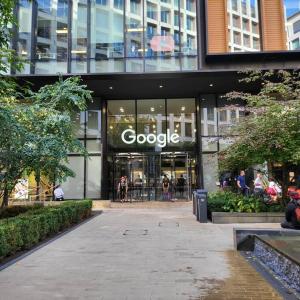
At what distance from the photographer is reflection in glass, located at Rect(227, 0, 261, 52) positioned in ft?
73.9

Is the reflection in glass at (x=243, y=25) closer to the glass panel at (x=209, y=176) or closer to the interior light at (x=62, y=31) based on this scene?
the glass panel at (x=209, y=176)

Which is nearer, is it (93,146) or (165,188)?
(165,188)

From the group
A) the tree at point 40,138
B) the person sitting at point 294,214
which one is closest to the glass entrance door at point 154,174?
the tree at point 40,138

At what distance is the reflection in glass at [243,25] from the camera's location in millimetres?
22516

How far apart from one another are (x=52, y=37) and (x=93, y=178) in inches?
339

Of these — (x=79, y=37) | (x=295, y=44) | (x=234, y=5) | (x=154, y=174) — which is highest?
(x=234, y=5)

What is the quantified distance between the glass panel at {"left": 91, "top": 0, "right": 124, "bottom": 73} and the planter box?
10976 millimetres

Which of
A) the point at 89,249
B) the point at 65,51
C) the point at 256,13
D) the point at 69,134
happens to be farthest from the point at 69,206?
the point at 256,13

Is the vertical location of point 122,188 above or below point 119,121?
below

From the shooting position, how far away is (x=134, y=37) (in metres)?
23.0

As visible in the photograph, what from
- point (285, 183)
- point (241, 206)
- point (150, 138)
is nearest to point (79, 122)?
point (150, 138)

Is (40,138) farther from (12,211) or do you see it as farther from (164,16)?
(164,16)

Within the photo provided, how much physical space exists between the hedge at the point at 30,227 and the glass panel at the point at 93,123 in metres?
10.5

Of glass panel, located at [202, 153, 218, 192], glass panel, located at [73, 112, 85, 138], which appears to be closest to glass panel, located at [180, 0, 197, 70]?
glass panel, located at [202, 153, 218, 192]
